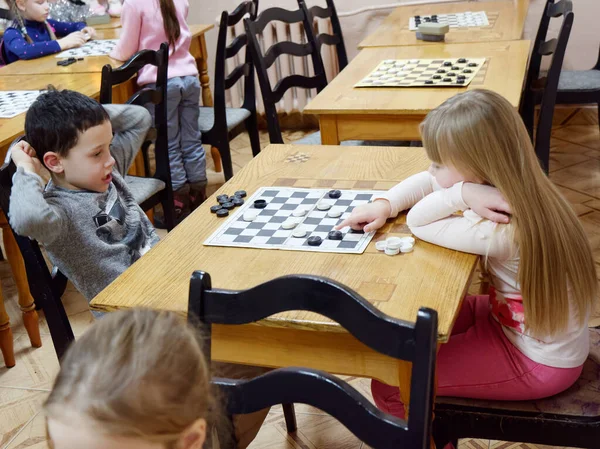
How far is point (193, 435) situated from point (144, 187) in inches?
77.7

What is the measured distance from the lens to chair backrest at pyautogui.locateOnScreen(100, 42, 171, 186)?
263 centimetres

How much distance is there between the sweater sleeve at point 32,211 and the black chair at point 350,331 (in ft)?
2.29

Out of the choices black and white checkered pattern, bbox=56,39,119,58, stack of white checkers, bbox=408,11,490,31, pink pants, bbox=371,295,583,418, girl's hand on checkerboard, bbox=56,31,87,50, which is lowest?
pink pants, bbox=371,295,583,418

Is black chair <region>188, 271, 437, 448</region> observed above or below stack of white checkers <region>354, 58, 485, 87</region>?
above

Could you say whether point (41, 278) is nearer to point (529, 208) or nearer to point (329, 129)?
point (329, 129)

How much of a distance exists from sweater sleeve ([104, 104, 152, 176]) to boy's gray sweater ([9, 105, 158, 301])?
0.24 m

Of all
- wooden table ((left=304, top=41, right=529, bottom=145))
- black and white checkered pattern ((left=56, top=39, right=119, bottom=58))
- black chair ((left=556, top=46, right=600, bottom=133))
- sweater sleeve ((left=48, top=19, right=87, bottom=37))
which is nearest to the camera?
wooden table ((left=304, top=41, right=529, bottom=145))

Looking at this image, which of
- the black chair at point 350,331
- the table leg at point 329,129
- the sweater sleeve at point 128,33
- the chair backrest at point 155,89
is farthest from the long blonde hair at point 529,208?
the sweater sleeve at point 128,33

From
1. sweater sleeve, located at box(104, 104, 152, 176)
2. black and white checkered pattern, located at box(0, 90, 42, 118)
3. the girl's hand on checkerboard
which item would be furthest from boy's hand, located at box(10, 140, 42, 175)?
the girl's hand on checkerboard

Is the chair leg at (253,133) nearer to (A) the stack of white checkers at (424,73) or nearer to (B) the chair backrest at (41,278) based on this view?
(A) the stack of white checkers at (424,73)

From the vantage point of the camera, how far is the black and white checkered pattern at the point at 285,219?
1.60 meters

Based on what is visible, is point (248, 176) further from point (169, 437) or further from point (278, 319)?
point (169, 437)

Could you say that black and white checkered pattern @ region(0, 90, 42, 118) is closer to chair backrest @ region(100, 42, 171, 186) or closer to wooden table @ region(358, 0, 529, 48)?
chair backrest @ region(100, 42, 171, 186)

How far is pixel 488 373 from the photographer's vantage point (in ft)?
5.02
